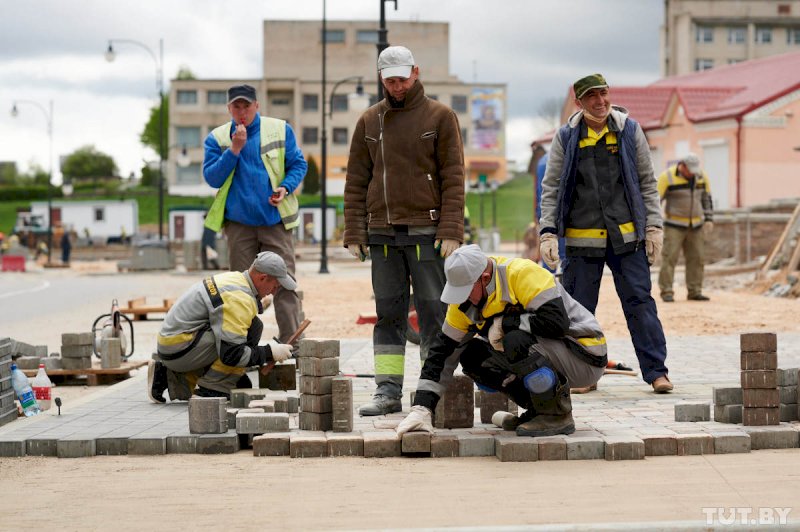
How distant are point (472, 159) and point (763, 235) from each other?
76525 millimetres

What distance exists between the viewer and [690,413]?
723cm

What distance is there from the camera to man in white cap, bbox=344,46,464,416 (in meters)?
7.78

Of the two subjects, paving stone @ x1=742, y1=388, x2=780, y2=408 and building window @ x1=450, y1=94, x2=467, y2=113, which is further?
building window @ x1=450, y1=94, x2=467, y2=113

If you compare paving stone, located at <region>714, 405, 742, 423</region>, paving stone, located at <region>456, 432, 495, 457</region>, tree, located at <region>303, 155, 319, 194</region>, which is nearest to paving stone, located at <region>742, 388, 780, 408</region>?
paving stone, located at <region>714, 405, 742, 423</region>

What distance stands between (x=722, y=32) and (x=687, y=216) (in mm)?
85209

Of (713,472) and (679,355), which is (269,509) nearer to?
(713,472)

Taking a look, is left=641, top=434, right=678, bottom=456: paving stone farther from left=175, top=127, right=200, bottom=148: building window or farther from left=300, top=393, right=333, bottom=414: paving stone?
left=175, top=127, right=200, bottom=148: building window

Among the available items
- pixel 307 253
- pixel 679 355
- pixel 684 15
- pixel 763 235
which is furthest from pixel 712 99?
pixel 684 15

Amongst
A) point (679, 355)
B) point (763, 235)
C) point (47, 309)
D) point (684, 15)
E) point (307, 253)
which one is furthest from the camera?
point (684, 15)

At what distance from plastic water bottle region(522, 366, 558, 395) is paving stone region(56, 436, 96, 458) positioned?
243cm

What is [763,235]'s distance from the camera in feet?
96.9

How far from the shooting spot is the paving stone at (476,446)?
6.55 meters

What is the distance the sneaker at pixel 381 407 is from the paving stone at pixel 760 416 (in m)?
2.13

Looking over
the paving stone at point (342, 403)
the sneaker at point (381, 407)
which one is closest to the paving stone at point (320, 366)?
the paving stone at point (342, 403)
